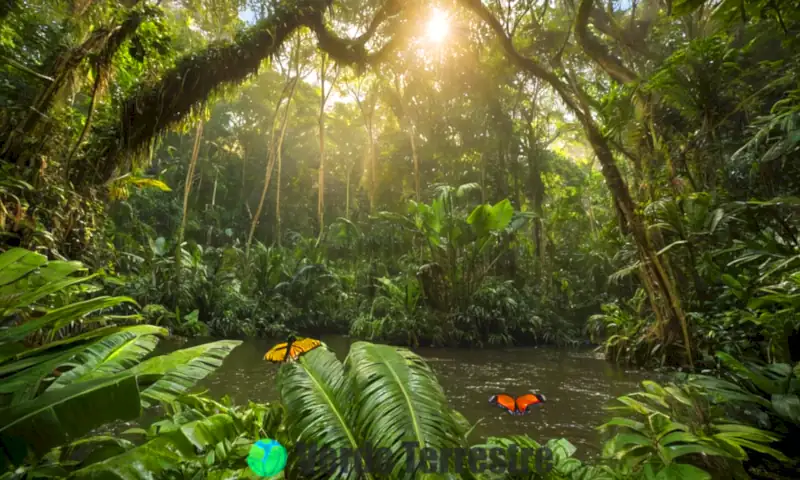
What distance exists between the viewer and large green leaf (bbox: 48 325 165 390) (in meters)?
1.69

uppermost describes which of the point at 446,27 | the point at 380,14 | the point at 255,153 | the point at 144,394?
the point at 255,153

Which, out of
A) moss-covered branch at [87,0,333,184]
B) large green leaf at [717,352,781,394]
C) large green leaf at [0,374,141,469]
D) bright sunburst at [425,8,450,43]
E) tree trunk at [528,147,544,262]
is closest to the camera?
large green leaf at [0,374,141,469]

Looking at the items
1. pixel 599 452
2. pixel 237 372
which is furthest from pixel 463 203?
pixel 599 452

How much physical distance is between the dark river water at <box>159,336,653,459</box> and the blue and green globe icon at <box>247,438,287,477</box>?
162 centimetres

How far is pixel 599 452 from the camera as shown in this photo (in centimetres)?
279

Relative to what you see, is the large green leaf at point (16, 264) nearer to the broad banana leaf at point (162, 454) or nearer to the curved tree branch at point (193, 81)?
the broad banana leaf at point (162, 454)

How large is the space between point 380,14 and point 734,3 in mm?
6488

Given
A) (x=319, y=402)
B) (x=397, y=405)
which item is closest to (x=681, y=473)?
(x=397, y=405)

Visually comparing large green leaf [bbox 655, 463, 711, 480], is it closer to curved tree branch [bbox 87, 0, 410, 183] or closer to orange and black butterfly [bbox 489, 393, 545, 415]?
orange and black butterfly [bbox 489, 393, 545, 415]

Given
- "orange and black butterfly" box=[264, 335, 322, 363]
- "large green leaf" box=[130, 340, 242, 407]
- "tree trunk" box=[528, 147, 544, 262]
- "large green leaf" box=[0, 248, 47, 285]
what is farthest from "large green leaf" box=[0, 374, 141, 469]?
"tree trunk" box=[528, 147, 544, 262]

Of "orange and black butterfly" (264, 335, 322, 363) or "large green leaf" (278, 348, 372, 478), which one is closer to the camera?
"large green leaf" (278, 348, 372, 478)

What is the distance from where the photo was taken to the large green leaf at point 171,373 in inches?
65.3

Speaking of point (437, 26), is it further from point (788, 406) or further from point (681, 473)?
point (681, 473)

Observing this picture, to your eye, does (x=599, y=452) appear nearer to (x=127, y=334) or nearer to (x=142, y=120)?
(x=127, y=334)
